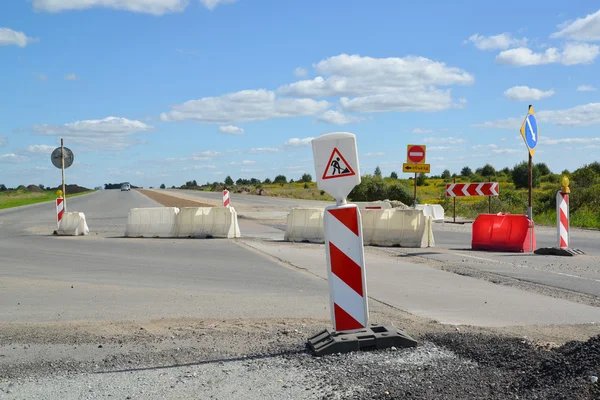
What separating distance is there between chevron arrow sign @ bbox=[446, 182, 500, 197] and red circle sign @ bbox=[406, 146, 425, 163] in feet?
14.7

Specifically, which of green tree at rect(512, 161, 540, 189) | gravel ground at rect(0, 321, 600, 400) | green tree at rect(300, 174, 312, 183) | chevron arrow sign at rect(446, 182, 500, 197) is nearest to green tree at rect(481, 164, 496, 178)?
green tree at rect(512, 161, 540, 189)

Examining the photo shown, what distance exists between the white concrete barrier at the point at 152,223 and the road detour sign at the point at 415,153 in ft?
27.5

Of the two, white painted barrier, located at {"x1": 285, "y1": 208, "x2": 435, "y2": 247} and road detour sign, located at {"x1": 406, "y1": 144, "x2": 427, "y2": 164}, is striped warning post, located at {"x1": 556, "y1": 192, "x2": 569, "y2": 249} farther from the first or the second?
road detour sign, located at {"x1": 406, "y1": 144, "x2": 427, "y2": 164}

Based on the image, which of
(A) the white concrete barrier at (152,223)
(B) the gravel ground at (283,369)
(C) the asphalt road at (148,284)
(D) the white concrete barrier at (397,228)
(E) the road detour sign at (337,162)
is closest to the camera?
(B) the gravel ground at (283,369)

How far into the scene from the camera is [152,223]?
2078 cm

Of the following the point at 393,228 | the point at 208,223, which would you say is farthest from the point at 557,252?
the point at 208,223

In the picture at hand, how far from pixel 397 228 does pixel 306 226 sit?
108 inches

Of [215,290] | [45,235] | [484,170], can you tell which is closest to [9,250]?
[45,235]

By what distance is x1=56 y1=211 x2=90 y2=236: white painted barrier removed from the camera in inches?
851

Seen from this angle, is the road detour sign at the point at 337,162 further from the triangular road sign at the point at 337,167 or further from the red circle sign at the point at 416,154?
the red circle sign at the point at 416,154

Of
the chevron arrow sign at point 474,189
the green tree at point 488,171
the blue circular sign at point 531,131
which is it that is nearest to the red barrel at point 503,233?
the blue circular sign at point 531,131

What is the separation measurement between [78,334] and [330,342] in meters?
2.81

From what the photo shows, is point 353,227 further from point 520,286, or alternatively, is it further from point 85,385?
point 520,286

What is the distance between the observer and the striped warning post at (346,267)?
6.12 metres
